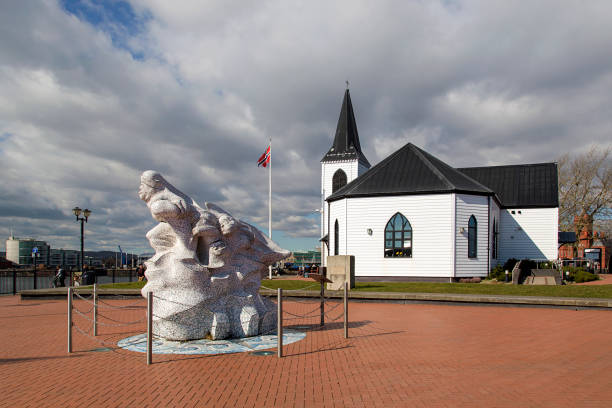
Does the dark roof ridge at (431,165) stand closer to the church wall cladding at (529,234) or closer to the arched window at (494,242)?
the arched window at (494,242)

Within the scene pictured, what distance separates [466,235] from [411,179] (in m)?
5.25

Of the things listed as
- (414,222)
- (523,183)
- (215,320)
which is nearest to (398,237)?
(414,222)

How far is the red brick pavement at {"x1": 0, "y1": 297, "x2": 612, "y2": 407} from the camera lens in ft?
21.0

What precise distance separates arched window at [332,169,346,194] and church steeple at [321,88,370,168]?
5.32ft

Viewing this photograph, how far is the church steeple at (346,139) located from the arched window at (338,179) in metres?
1.62

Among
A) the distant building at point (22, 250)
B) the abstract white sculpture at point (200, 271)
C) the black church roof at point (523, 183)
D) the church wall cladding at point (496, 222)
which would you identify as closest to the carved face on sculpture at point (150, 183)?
the abstract white sculpture at point (200, 271)

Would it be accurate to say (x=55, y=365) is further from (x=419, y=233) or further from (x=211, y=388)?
(x=419, y=233)

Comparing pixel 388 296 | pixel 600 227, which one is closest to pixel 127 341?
pixel 388 296

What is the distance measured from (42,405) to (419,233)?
2609 cm

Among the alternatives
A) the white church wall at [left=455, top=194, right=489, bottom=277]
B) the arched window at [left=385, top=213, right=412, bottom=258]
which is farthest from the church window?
the arched window at [left=385, top=213, right=412, bottom=258]

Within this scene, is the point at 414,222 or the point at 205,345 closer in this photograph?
the point at 205,345

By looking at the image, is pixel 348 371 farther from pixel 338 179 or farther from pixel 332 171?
pixel 332 171

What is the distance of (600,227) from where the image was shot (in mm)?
50844

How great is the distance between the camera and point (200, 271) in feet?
33.6
